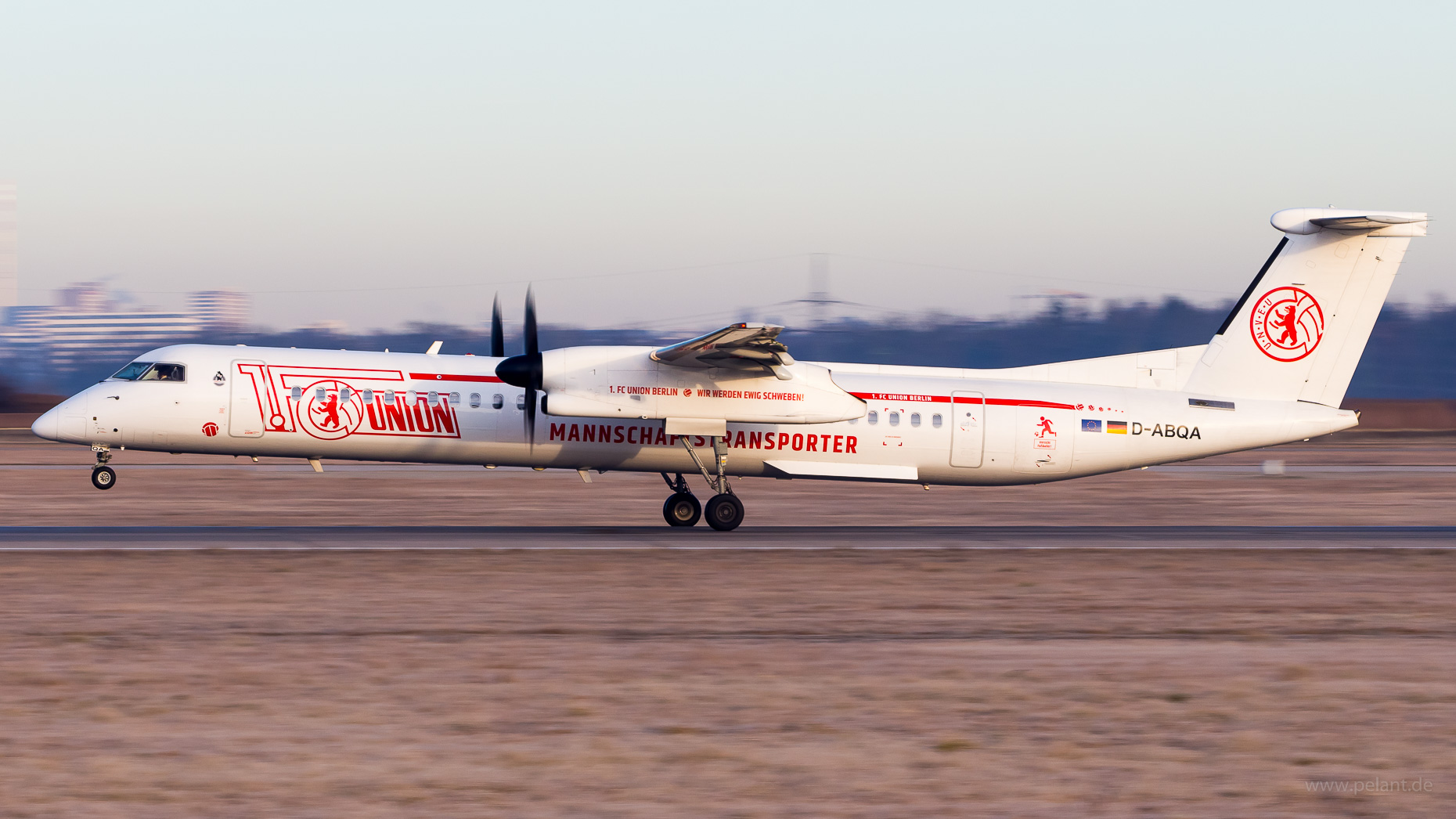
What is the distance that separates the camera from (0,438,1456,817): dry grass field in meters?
7.18

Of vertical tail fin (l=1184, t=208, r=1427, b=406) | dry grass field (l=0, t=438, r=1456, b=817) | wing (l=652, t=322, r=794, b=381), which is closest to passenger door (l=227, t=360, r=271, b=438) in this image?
dry grass field (l=0, t=438, r=1456, b=817)

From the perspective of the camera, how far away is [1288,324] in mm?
21500

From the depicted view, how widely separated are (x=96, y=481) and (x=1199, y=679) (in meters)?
19.6

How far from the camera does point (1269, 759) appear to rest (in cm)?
789

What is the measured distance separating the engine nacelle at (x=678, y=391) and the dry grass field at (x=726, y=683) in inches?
110

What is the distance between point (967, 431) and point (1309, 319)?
6605 mm

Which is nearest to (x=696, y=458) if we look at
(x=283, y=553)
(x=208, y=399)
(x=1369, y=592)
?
(x=283, y=553)

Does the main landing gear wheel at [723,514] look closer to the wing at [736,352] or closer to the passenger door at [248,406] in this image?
the wing at [736,352]

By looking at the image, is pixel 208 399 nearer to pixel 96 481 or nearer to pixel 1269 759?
pixel 96 481

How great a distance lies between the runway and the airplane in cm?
107

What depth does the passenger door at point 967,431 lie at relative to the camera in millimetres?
20812

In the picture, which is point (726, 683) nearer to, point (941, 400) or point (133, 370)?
point (941, 400)

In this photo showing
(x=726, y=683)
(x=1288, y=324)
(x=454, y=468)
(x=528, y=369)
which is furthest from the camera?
(x=454, y=468)

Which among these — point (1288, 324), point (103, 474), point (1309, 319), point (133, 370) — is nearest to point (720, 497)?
point (133, 370)
